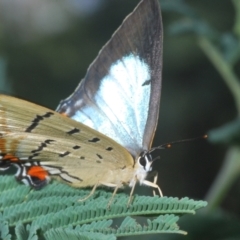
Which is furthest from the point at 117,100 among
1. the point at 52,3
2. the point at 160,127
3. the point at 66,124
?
the point at 52,3

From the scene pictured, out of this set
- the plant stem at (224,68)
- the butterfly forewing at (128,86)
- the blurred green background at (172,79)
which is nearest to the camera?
the butterfly forewing at (128,86)

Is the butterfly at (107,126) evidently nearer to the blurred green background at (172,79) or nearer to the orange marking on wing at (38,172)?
the orange marking on wing at (38,172)

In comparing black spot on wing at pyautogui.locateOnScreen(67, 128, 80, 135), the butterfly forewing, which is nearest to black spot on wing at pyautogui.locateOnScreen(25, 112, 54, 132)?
black spot on wing at pyautogui.locateOnScreen(67, 128, 80, 135)

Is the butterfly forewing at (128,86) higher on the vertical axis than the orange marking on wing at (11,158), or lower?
higher

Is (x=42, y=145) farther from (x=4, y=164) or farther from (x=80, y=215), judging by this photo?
(x=80, y=215)

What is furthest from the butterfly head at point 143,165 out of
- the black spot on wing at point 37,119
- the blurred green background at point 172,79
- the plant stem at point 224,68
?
the blurred green background at point 172,79

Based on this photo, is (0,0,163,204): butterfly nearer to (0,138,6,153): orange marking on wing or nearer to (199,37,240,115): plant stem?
(0,138,6,153): orange marking on wing

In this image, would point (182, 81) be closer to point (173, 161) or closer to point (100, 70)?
point (173, 161)
